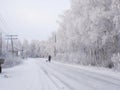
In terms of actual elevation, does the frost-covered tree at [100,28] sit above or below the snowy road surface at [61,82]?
above

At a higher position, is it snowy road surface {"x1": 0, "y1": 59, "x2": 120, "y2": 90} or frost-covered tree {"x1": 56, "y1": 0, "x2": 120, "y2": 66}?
frost-covered tree {"x1": 56, "y1": 0, "x2": 120, "y2": 66}

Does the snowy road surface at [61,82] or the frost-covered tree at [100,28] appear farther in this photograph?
the frost-covered tree at [100,28]

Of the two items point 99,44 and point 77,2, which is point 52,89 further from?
point 77,2

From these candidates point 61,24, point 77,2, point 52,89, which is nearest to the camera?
point 52,89

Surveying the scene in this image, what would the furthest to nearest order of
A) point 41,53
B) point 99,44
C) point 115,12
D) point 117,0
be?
Answer: point 41,53 < point 99,44 < point 115,12 < point 117,0

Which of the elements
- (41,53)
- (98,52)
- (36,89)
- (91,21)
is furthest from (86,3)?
(41,53)

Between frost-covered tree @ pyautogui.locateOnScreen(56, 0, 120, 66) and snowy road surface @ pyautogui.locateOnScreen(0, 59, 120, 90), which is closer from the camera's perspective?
snowy road surface @ pyautogui.locateOnScreen(0, 59, 120, 90)

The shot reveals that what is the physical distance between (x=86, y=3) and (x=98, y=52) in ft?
27.4

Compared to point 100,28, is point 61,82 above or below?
below

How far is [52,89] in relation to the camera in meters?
12.7

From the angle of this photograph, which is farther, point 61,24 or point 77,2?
point 61,24

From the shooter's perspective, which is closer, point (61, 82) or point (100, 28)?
point (61, 82)

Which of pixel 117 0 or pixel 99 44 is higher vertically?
pixel 117 0

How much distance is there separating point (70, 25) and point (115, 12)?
18.6 meters
